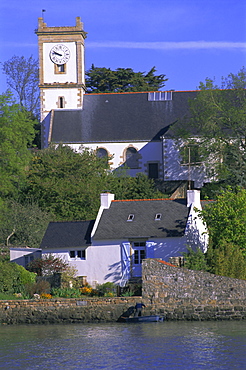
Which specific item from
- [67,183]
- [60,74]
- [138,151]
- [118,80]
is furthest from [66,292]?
[118,80]

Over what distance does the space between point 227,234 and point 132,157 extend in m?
28.2

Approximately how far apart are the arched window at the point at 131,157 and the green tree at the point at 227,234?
984 inches

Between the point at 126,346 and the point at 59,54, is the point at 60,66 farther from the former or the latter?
the point at 126,346

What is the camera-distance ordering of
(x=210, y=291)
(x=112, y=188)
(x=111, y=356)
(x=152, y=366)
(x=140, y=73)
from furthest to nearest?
(x=140, y=73) → (x=112, y=188) → (x=210, y=291) → (x=111, y=356) → (x=152, y=366)

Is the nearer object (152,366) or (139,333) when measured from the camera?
(152,366)

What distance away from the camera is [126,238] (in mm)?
36625

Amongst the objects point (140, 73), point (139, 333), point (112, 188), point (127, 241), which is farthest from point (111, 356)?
point (140, 73)

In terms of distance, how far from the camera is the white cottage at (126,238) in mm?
36469

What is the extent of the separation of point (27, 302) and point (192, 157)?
2594 cm

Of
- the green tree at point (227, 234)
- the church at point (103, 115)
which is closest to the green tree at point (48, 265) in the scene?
the green tree at point (227, 234)

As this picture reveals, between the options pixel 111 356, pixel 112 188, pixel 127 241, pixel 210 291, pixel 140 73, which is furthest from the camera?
pixel 140 73

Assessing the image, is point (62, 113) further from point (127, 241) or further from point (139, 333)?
point (139, 333)

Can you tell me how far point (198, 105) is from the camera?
5319 cm

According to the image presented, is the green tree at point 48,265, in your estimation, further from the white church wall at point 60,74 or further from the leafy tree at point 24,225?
the white church wall at point 60,74
